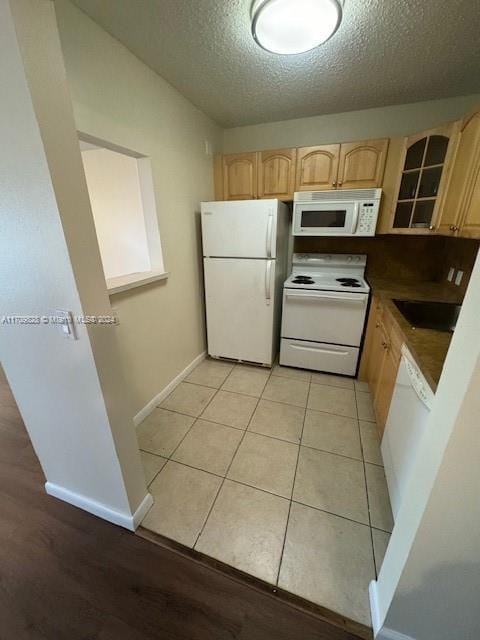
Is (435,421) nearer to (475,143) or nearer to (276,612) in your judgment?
(276,612)

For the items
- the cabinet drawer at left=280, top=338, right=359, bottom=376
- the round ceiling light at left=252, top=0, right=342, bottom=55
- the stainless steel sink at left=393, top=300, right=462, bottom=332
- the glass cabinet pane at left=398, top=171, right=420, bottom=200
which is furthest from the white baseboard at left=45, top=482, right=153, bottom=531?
the glass cabinet pane at left=398, top=171, right=420, bottom=200

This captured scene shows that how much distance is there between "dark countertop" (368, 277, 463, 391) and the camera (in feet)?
3.59

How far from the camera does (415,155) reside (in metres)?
2.01

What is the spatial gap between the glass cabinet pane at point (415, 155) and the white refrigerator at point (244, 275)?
3.43 feet

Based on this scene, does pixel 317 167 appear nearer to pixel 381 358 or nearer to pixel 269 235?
pixel 269 235

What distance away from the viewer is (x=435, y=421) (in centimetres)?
72

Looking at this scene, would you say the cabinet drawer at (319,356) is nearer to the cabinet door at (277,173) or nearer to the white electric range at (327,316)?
the white electric range at (327,316)

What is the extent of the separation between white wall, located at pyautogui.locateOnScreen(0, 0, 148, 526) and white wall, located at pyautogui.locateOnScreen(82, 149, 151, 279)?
121 centimetres

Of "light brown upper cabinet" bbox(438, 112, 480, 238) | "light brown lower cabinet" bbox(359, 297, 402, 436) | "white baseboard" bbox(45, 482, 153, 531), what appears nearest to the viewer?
"white baseboard" bbox(45, 482, 153, 531)

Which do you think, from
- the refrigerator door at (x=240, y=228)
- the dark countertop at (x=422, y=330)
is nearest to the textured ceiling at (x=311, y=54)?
the refrigerator door at (x=240, y=228)

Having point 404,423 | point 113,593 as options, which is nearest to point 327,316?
point 404,423

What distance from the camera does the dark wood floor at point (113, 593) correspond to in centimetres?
98

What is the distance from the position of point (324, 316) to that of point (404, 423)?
1246 millimetres

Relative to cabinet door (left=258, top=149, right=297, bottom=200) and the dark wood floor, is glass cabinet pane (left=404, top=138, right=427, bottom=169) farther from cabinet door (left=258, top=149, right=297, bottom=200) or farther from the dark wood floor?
the dark wood floor
